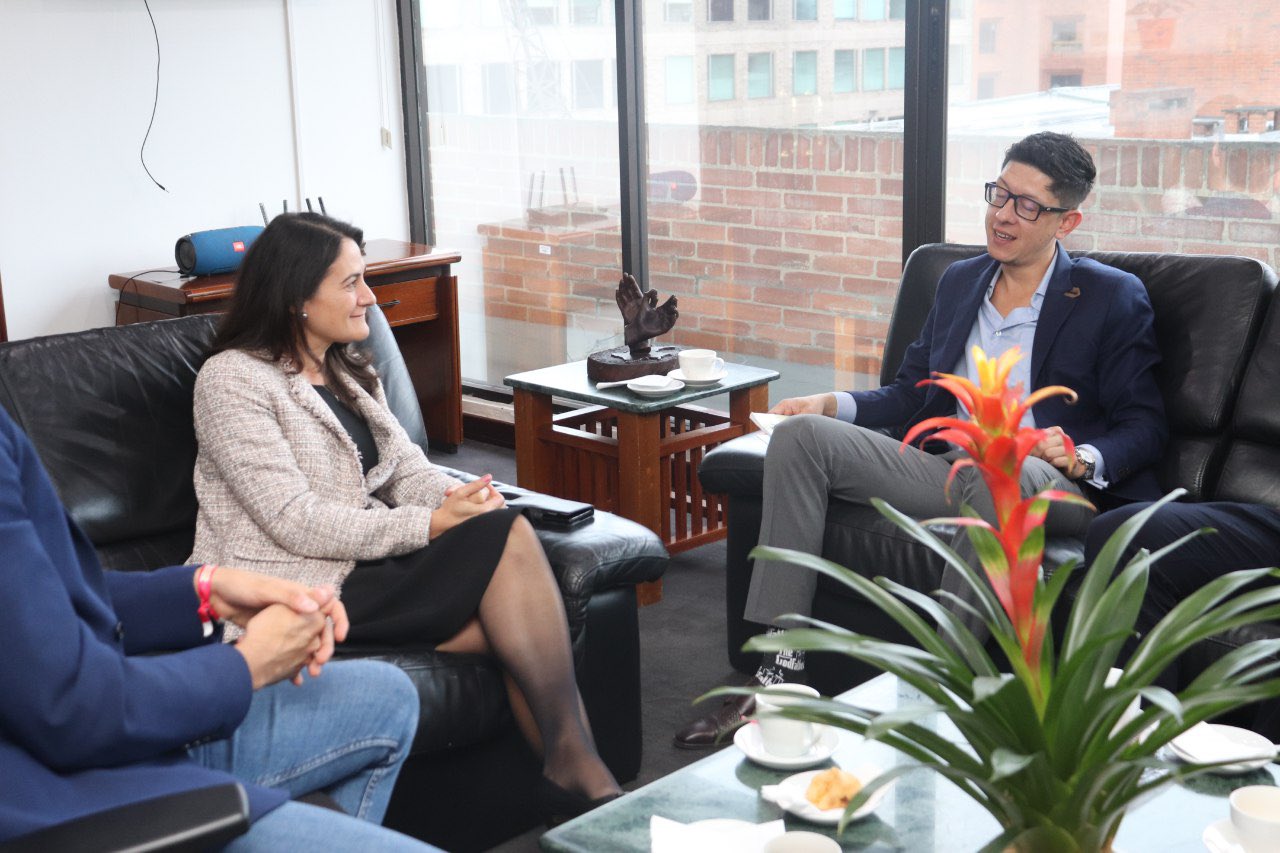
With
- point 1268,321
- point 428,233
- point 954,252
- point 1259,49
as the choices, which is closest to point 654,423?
point 954,252

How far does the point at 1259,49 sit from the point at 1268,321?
79cm

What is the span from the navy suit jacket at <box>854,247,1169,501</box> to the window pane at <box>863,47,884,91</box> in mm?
1024

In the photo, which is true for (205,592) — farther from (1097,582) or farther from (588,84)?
(588,84)

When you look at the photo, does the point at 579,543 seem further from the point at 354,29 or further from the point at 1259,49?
the point at 354,29

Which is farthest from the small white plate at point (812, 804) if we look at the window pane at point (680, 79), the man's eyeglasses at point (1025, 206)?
the window pane at point (680, 79)

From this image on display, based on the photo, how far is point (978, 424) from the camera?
1076 mm

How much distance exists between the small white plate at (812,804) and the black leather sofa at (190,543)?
25.8 inches

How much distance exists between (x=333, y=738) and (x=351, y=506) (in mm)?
688

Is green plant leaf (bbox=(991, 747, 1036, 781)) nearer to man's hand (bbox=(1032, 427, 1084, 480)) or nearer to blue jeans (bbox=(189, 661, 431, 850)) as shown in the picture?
blue jeans (bbox=(189, 661, 431, 850))

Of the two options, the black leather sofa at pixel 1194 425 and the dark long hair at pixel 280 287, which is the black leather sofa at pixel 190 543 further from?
the black leather sofa at pixel 1194 425

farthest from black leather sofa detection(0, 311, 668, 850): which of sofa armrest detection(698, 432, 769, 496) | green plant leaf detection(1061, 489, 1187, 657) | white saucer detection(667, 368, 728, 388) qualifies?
green plant leaf detection(1061, 489, 1187, 657)

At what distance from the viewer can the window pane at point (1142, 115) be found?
3.10 meters

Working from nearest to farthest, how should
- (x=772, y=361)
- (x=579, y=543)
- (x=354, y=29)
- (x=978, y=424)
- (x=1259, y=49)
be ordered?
1. (x=978, y=424)
2. (x=579, y=543)
3. (x=1259, y=49)
4. (x=772, y=361)
5. (x=354, y=29)

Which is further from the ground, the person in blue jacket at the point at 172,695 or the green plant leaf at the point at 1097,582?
the green plant leaf at the point at 1097,582
